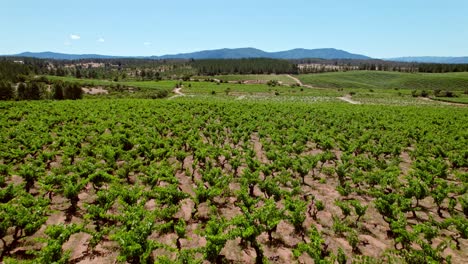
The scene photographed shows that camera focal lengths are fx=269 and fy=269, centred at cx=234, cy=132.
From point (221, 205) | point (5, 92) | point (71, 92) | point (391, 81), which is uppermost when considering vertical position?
point (391, 81)

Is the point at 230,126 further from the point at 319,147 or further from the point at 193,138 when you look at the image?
the point at 319,147

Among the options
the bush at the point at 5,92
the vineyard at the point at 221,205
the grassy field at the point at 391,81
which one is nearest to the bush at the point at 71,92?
the bush at the point at 5,92

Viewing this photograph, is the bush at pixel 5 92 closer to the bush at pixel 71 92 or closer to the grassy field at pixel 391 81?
the bush at pixel 71 92

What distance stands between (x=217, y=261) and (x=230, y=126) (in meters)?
23.1

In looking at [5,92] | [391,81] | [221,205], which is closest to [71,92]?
[5,92]

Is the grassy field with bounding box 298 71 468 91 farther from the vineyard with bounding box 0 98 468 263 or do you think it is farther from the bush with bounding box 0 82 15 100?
the bush with bounding box 0 82 15 100

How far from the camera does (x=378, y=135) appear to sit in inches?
1188

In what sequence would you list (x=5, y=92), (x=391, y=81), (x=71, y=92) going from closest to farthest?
(x=5, y=92), (x=71, y=92), (x=391, y=81)

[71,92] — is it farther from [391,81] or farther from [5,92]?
[391,81]

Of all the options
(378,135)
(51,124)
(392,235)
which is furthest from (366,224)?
(51,124)

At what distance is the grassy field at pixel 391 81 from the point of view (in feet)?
454

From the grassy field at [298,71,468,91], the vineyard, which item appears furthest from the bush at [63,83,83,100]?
the grassy field at [298,71,468,91]

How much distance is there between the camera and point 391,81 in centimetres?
16475

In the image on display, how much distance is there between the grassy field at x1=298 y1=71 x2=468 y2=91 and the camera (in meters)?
138
